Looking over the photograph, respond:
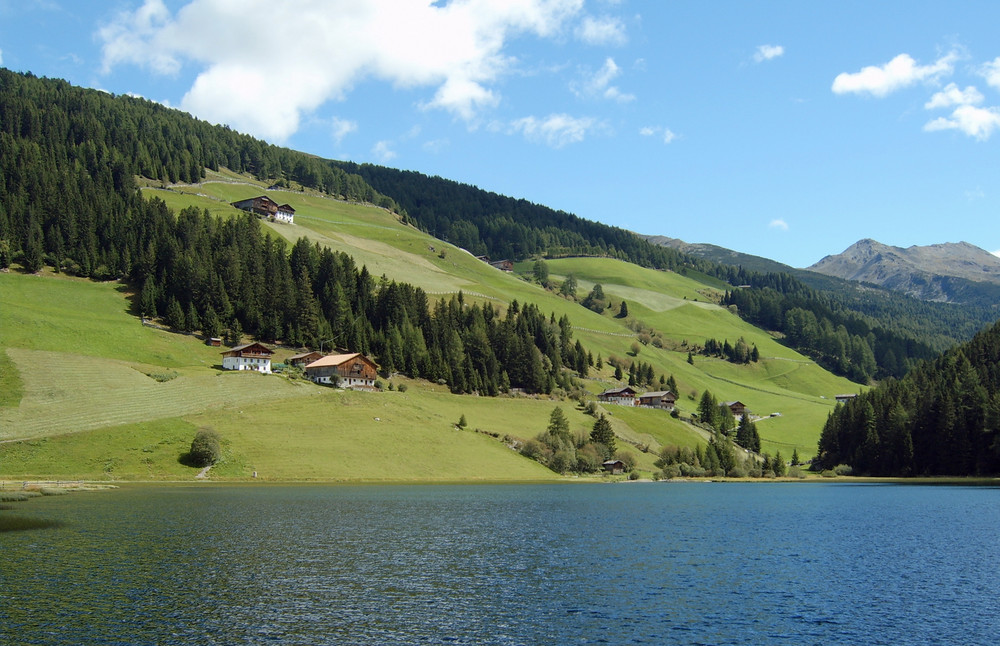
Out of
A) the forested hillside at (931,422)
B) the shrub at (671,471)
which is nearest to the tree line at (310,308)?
the shrub at (671,471)

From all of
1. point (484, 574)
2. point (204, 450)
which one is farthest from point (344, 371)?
point (484, 574)

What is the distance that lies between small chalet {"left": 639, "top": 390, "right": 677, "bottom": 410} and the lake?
376 ft

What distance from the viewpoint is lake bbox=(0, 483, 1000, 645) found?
3322 centimetres

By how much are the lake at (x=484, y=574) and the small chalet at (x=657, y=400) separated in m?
115

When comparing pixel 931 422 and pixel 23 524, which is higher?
pixel 931 422

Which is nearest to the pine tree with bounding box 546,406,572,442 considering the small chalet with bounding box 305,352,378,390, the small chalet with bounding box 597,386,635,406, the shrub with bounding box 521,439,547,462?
the shrub with bounding box 521,439,547,462

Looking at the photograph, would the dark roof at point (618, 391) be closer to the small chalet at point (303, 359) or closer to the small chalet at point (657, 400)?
the small chalet at point (657, 400)

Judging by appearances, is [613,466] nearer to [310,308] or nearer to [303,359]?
[303,359]

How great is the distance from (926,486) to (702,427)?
224ft

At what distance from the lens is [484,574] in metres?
45.7

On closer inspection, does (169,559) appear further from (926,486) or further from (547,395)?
(547,395)

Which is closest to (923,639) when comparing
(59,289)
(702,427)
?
(702,427)

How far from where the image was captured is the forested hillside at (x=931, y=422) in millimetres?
134875

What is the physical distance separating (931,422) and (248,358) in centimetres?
13287
